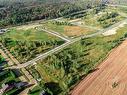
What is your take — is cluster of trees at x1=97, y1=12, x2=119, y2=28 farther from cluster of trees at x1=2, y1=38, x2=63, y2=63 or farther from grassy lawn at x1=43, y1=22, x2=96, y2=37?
cluster of trees at x1=2, y1=38, x2=63, y2=63

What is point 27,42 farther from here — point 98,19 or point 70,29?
point 98,19

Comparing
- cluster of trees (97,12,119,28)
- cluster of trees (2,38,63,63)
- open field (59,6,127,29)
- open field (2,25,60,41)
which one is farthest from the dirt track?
cluster of trees (97,12,119,28)

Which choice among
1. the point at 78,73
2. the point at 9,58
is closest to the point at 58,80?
the point at 78,73

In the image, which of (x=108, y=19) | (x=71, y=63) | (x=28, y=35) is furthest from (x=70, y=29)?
(x=71, y=63)

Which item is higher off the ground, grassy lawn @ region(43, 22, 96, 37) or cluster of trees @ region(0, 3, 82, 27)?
cluster of trees @ region(0, 3, 82, 27)

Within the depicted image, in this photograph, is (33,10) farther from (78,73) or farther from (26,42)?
(78,73)

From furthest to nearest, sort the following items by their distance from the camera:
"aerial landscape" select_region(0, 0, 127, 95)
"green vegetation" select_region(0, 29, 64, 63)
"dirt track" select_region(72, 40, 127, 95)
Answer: "green vegetation" select_region(0, 29, 64, 63) < "aerial landscape" select_region(0, 0, 127, 95) < "dirt track" select_region(72, 40, 127, 95)

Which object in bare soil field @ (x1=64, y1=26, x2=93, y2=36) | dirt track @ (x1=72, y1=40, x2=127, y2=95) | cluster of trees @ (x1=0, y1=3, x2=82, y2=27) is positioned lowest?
bare soil field @ (x1=64, y1=26, x2=93, y2=36)
